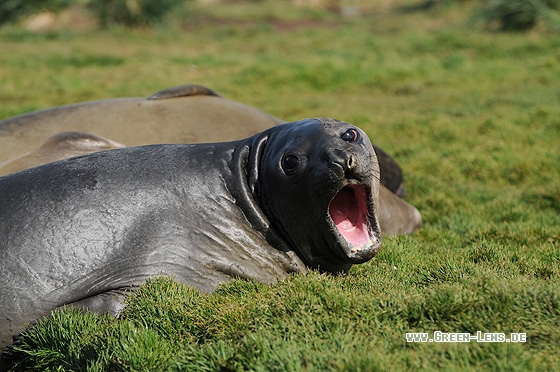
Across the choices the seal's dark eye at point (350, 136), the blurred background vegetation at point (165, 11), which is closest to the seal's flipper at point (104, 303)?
the seal's dark eye at point (350, 136)

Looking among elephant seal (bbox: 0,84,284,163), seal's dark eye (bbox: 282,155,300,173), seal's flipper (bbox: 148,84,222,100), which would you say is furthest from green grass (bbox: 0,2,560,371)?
seal's flipper (bbox: 148,84,222,100)

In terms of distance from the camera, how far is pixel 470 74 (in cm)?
1251

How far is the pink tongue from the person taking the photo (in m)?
4.00

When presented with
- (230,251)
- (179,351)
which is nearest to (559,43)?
(230,251)

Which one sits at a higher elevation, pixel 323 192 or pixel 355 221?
pixel 323 192

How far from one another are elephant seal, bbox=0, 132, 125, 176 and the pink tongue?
197 cm

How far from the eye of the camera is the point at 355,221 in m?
4.07

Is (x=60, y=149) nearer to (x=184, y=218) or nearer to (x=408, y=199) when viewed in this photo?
(x=184, y=218)

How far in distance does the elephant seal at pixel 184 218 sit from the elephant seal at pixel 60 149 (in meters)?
0.82

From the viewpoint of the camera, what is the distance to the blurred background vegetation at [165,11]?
1714 cm

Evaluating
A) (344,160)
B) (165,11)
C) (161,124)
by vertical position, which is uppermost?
(344,160)

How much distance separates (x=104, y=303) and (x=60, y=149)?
1.77m

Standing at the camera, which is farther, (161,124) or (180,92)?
(180,92)

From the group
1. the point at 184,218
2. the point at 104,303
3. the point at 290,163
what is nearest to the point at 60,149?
the point at 184,218
